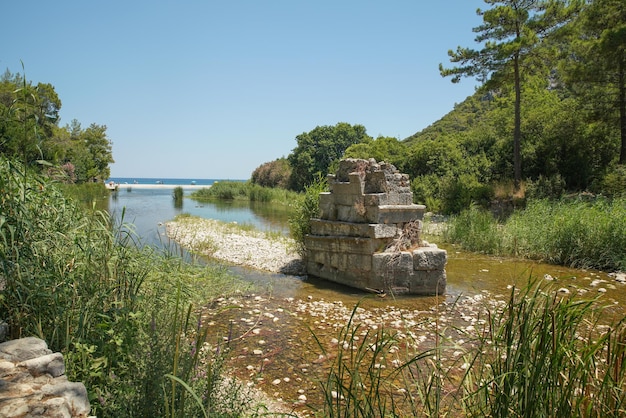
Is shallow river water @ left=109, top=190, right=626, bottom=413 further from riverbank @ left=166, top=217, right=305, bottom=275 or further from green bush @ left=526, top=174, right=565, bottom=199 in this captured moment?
green bush @ left=526, top=174, right=565, bottom=199

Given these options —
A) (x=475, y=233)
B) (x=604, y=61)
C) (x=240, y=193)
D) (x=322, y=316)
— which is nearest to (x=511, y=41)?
(x=604, y=61)

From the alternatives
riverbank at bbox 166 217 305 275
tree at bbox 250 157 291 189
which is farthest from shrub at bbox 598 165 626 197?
tree at bbox 250 157 291 189

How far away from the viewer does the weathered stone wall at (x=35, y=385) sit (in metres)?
2.10

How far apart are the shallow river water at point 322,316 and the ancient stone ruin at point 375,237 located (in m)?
0.33

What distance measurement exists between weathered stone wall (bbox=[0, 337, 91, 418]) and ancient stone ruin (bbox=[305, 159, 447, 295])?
5490mm

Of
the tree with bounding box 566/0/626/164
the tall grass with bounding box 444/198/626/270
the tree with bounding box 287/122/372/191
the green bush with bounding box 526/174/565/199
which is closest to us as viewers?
the tall grass with bounding box 444/198/626/270

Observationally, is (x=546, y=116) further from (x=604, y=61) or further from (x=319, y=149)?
(x=319, y=149)

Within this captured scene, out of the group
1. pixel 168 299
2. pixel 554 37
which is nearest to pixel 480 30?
pixel 554 37

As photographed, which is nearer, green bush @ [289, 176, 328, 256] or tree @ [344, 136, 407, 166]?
green bush @ [289, 176, 328, 256]

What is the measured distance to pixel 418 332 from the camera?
5.44 m

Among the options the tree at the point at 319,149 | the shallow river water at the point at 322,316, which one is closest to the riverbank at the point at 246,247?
the shallow river water at the point at 322,316

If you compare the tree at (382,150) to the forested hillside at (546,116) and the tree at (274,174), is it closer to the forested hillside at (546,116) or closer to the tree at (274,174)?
the forested hillside at (546,116)

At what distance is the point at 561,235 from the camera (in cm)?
970

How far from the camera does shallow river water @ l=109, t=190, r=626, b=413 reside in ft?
13.6
